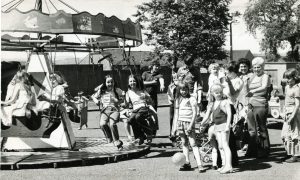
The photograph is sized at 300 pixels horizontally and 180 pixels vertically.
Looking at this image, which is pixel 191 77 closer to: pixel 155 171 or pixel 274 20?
pixel 155 171

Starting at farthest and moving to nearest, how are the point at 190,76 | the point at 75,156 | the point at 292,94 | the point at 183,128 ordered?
the point at 190,76 < the point at 75,156 < the point at 292,94 < the point at 183,128

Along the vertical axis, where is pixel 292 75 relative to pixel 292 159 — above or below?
above

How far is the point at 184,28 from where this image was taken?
43.5m

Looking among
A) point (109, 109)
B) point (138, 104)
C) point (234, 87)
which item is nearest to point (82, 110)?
point (138, 104)

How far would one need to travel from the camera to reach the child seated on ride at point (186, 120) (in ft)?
25.3

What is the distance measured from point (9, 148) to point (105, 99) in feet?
6.81

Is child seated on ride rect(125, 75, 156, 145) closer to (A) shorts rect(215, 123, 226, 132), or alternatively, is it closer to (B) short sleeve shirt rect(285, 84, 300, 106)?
(A) shorts rect(215, 123, 226, 132)

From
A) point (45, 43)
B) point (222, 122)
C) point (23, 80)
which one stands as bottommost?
point (222, 122)

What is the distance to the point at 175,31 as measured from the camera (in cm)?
4409

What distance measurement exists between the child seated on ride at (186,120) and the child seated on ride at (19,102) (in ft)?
9.03

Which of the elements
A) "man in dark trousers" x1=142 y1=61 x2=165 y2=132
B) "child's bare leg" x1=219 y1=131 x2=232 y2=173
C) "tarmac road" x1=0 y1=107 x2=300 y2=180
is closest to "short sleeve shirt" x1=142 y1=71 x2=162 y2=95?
"man in dark trousers" x1=142 y1=61 x2=165 y2=132

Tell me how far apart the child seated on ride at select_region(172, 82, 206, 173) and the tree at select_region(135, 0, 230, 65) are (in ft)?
115

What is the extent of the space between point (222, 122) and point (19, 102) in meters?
3.66

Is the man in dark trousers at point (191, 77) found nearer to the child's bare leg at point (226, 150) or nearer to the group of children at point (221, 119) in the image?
the group of children at point (221, 119)
